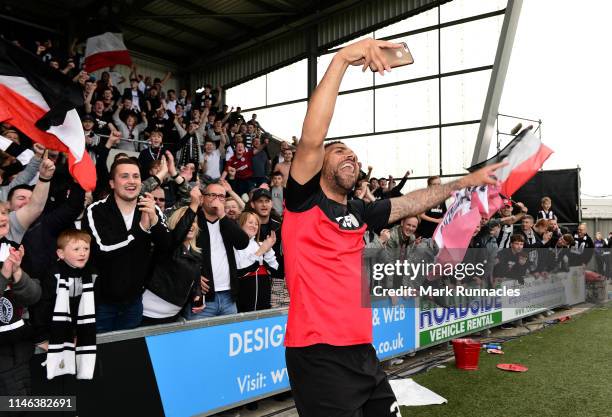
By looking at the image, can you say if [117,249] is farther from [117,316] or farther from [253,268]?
[253,268]

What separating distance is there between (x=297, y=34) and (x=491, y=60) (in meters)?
8.07

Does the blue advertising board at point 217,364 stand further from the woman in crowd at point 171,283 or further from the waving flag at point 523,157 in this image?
the waving flag at point 523,157

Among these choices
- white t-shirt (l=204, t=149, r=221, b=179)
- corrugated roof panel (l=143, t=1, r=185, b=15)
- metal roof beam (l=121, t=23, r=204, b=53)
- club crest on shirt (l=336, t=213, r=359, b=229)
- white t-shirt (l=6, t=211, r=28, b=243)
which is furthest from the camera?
metal roof beam (l=121, t=23, r=204, b=53)

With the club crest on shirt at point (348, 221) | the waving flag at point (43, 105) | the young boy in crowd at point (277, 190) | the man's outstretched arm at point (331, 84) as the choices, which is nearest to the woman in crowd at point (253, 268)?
the waving flag at point (43, 105)

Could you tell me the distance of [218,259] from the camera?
214 inches

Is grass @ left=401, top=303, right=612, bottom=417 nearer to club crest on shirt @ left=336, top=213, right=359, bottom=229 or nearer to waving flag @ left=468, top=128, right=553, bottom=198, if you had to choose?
waving flag @ left=468, top=128, right=553, bottom=198

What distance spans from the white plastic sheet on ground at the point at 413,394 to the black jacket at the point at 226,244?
2.22m

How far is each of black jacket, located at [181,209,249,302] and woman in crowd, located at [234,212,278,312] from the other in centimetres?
18

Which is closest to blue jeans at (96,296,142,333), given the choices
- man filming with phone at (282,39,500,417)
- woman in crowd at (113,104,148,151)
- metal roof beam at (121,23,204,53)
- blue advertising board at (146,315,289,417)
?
blue advertising board at (146,315,289,417)

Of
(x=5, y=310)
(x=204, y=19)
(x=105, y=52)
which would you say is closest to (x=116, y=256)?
(x=5, y=310)

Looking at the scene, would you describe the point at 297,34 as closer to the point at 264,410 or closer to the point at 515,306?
the point at 515,306

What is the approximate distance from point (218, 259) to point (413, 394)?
2.74 meters

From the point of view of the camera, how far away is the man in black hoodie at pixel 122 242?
13.8ft

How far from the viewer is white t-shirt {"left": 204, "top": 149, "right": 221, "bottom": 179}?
40.4ft
